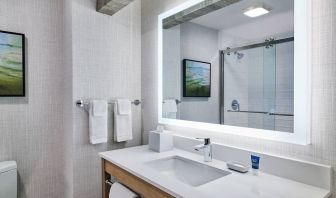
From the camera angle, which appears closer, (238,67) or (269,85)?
(269,85)

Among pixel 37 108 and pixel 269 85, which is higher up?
pixel 269 85

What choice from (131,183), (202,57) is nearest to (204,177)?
(131,183)

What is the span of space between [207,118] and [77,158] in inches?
43.2

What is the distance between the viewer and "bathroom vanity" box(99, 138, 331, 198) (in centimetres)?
94

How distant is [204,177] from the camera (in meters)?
1.32

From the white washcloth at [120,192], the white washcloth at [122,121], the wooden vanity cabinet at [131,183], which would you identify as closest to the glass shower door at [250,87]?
the wooden vanity cabinet at [131,183]

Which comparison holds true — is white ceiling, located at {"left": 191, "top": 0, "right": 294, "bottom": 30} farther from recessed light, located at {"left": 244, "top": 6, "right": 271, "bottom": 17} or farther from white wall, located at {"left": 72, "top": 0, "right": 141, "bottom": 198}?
white wall, located at {"left": 72, "top": 0, "right": 141, "bottom": 198}

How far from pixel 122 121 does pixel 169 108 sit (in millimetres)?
437

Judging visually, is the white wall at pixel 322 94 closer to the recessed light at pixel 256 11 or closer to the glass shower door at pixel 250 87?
the glass shower door at pixel 250 87

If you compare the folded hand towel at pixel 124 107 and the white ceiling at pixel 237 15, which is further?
the folded hand towel at pixel 124 107

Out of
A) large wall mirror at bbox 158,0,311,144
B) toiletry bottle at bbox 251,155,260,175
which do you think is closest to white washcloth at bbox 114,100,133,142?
large wall mirror at bbox 158,0,311,144

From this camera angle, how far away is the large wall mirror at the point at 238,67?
3.52 feet

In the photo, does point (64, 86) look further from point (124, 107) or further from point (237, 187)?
point (237, 187)

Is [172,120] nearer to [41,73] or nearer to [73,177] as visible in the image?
[73,177]
